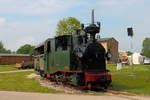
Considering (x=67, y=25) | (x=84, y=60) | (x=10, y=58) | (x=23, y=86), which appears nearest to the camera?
(x=84, y=60)

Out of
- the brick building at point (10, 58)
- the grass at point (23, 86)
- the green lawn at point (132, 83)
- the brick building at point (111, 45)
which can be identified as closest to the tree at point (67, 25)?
the brick building at point (10, 58)

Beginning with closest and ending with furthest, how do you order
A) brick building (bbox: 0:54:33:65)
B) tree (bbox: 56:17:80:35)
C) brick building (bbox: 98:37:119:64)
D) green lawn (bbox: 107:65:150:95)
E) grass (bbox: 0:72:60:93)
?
green lawn (bbox: 107:65:150:95), grass (bbox: 0:72:60:93), tree (bbox: 56:17:80:35), brick building (bbox: 0:54:33:65), brick building (bbox: 98:37:119:64)

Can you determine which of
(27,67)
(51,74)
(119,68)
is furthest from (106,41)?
(51,74)

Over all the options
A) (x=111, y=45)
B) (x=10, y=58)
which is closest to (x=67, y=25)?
(x=10, y=58)

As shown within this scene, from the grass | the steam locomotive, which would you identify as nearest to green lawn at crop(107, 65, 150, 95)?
the steam locomotive

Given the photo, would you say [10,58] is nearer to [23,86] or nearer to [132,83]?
[23,86]

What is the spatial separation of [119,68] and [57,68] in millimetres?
21250

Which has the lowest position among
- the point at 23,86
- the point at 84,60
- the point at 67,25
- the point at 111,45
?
the point at 23,86

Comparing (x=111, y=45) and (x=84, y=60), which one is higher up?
(x=111, y=45)

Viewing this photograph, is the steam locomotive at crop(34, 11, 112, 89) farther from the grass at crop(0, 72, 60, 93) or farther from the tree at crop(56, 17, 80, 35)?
the tree at crop(56, 17, 80, 35)

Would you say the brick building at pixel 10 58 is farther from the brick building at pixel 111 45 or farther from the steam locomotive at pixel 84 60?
the steam locomotive at pixel 84 60

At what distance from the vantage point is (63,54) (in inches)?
744

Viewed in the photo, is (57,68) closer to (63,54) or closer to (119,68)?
(63,54)

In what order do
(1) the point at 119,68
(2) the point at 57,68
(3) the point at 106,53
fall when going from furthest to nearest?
(1) the point at 119,68 < (2) the point at 57,68 < (3) the point at 106,53
